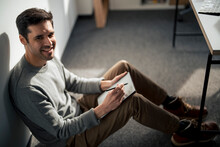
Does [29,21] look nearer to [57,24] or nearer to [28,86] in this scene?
[28,86]

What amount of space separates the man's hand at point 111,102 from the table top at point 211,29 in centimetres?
49

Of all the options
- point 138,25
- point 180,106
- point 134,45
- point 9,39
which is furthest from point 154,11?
point 9,39

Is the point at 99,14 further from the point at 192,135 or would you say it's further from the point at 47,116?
the point at 47,116

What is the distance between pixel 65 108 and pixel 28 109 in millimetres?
250

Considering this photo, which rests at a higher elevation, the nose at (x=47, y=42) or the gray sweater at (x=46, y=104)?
the nose at (x=47, y=42)

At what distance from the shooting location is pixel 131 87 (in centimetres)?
140

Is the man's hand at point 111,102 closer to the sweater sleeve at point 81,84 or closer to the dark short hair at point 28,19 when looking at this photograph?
the sweater sleeve at point 81,84

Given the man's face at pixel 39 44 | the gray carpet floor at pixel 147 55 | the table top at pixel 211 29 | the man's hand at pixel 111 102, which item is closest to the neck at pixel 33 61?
the man's face at pixel 39 44

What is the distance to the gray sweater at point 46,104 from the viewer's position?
115 cm

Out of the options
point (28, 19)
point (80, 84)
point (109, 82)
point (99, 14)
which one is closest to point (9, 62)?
point (28, 19)

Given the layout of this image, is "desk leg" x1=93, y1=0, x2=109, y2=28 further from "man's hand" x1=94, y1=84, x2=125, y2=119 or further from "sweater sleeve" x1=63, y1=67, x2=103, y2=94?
"man's hand" x1=94, y1=84, x2=125, y2=119

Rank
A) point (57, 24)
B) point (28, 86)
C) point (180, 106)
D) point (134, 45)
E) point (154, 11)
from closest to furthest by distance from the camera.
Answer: point (28, 86), point (180, 106), point (57, 24), point (134, 45), point (154, 11)

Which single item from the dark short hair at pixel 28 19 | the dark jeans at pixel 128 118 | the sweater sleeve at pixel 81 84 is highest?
the dark short hair at pixel 28 19

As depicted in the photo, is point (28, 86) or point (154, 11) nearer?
point (28, 86)
